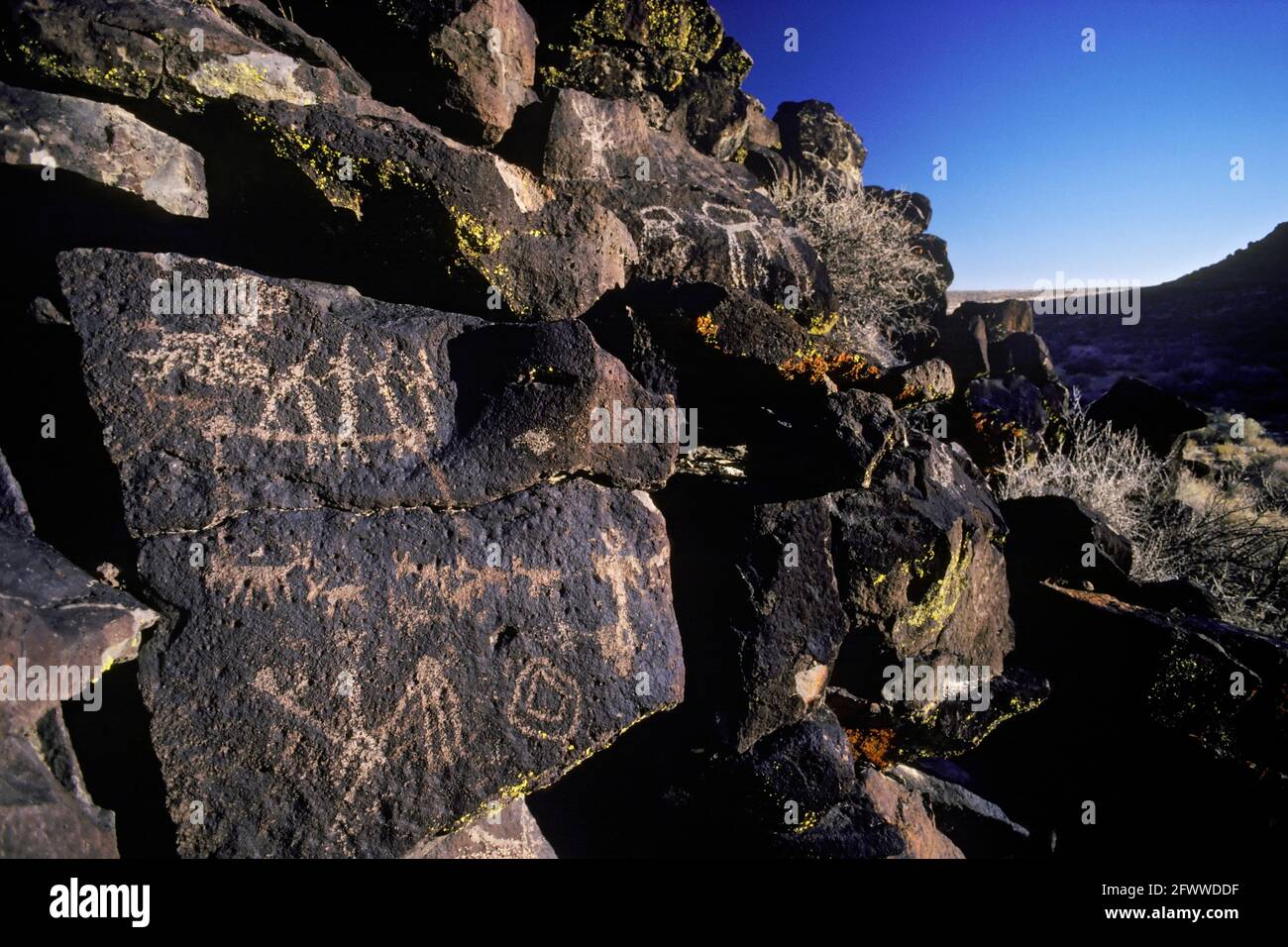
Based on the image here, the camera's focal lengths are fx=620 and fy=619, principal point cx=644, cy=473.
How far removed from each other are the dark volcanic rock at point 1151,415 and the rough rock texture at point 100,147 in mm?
9697

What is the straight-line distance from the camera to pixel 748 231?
160 inches

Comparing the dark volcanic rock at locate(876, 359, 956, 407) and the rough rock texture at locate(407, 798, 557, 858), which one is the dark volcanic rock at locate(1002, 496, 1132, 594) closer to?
the dark volcanic rock at locate(876, 359, 956, 407)

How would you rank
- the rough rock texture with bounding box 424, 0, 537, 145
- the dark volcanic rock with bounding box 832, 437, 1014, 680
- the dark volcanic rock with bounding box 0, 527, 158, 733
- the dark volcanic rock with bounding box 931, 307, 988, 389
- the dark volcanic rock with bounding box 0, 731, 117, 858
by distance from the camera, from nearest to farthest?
1. the dark volcanic rock with bounding box 0, 731, 117, 858
2. the dark volcanic rock with bounding box 0, 527, 158, 733
3. the dark volcanic rock with bounding box 832, 437, 1014, 680
4. the rough rock texture with bounding box 424, 0, 537, 145
5. the dark volcanic rock with bounding box 931, 307, 988, 389

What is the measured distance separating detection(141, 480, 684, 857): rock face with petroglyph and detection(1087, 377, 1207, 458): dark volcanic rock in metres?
8.42

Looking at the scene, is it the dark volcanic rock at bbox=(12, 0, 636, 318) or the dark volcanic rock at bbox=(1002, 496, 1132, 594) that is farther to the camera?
the dark volcanic rock at bbox=(1002, 496, 1132, 594)

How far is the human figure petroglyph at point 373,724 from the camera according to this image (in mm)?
2105

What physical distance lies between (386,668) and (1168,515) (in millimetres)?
8646

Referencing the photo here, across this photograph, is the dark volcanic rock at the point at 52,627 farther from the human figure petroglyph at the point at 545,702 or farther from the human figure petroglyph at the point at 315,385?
the human figure petroglyph at the point at 545,702

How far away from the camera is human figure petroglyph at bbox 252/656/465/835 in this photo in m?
2.11

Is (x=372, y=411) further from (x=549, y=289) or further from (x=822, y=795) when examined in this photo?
(x=822, y=795)

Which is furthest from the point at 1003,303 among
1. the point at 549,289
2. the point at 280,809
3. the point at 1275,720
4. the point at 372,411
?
the point at 280,809

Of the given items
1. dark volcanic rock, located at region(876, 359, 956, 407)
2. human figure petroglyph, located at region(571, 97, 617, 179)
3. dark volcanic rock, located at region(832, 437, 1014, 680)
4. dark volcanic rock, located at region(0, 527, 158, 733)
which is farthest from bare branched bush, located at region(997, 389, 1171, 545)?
dark volcanic rock, located at region(0, 527, 158, 733)

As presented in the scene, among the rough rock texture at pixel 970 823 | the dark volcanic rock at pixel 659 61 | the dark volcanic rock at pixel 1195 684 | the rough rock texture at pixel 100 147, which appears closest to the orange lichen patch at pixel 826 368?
the dark volcanic rock at pixel 1195 684

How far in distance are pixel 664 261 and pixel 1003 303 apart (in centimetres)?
1033
